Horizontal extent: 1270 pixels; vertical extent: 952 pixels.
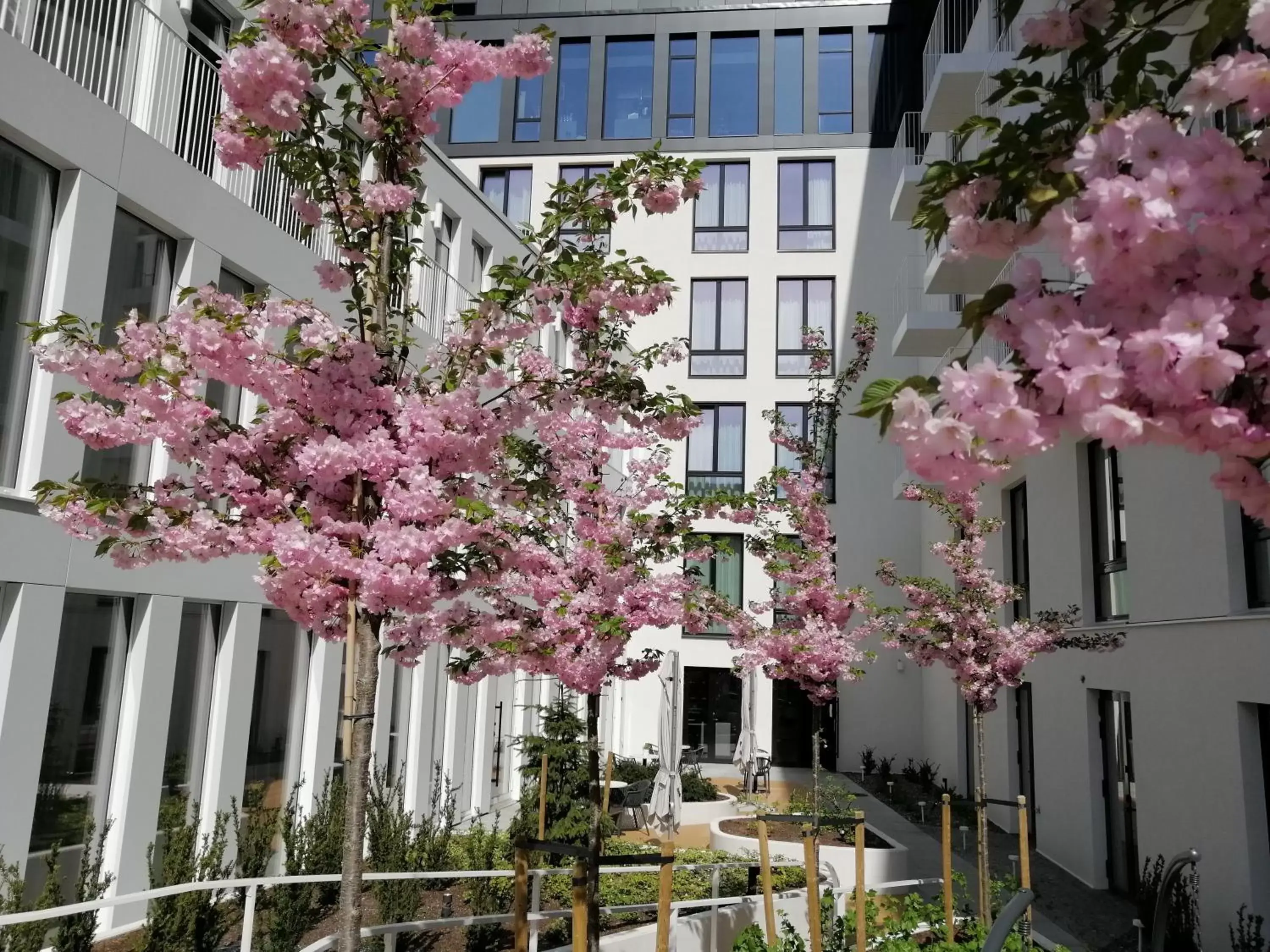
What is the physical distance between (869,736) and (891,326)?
9754 mm

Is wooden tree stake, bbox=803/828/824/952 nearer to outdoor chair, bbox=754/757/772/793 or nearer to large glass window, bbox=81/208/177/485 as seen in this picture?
large glass window, bbox=81/208/177/485

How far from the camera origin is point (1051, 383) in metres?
1.69

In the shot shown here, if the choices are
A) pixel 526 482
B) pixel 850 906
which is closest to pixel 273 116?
pixel 526 482

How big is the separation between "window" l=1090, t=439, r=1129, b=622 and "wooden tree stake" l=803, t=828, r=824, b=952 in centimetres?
639

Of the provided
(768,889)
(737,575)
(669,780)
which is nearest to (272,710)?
(669,780)

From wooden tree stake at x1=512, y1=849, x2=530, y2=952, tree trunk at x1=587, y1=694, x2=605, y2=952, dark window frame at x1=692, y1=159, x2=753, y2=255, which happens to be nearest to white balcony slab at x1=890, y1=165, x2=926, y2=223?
dark window frame at x1=692, y1=159, x2=753, y2=255

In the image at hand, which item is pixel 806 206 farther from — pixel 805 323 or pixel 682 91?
pixel 682 91

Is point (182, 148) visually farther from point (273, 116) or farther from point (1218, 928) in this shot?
point (1218, 928)

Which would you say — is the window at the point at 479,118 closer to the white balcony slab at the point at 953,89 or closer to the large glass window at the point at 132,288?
the white balcony slab at the point at 953,89

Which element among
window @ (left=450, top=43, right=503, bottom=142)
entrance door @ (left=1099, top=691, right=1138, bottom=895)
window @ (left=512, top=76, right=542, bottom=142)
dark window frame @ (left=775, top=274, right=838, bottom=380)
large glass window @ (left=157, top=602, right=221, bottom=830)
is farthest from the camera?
window @ (left=450, top=43, right=503, bottom=142)

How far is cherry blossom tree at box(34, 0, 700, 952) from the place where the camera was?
12.3 ft

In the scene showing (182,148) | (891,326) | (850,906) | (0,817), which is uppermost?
(891,326)

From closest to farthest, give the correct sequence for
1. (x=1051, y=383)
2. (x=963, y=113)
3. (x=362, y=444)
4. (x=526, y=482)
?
1. (x=1051, y=383)
2. (x=362, y=444)
3. (x=526, y=482)
4. (x=963, y=113)

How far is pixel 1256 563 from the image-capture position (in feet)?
27.8
